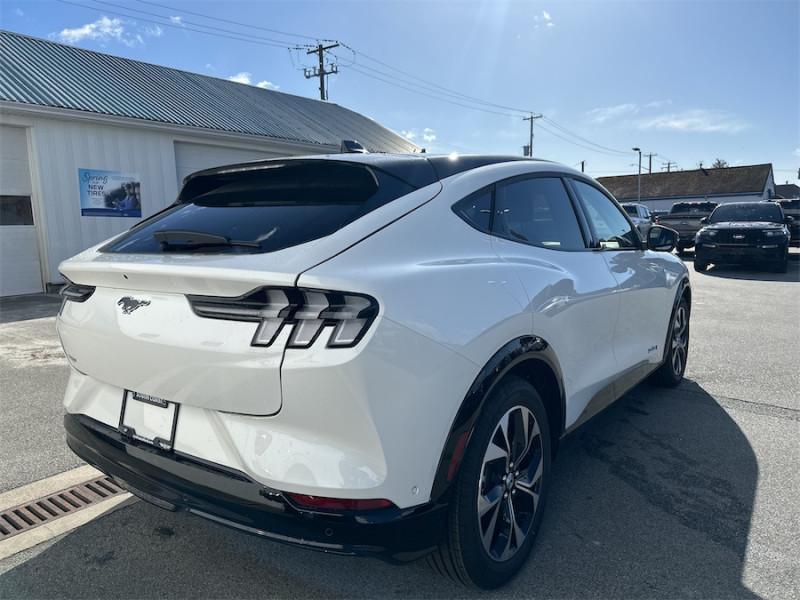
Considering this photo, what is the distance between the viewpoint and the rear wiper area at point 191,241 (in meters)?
2.07

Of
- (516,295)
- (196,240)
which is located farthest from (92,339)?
(516,295)

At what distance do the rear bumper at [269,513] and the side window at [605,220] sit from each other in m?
2.24

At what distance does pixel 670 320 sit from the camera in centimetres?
452

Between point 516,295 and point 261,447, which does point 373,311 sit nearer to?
point 261,447

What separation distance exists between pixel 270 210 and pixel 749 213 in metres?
16.3

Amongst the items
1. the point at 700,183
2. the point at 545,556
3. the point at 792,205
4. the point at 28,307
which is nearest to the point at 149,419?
the point at 545,556

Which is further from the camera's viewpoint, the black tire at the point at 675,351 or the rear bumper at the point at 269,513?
the black tire at the point at 675,351

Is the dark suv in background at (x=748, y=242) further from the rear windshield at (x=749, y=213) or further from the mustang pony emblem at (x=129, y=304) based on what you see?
the mustang pony emblem at (x=129, y=304)

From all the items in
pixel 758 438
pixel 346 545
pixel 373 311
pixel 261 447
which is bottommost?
pixel 758 438

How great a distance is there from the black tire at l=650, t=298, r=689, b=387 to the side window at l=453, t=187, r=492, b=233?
2679 mm

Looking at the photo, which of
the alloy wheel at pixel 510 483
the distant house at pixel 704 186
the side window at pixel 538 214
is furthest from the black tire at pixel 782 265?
the distant house at pixel 704 186

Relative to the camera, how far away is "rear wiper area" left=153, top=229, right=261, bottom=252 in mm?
2068

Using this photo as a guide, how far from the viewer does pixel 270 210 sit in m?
2.29

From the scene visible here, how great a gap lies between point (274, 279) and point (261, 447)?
0.54 meters
